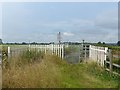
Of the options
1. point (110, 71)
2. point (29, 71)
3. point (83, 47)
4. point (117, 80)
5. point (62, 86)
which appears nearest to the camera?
point (62, 86)

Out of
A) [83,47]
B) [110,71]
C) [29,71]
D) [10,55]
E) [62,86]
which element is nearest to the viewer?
[62,86]

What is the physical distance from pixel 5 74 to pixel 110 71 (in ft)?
17.7

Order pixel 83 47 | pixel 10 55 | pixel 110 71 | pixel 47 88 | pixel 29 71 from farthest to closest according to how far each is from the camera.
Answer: pixel 83 47, pixel 10 55, pixel 110 71, pixel 29 71, pixel 47 88

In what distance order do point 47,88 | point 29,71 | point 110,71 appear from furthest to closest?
1. point 110,71
2. point 29,71
3. point 47,88

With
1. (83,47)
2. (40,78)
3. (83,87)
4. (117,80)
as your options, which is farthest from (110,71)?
(83,47)

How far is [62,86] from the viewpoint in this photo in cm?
955

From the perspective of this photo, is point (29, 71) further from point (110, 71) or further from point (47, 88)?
point (110, 71)

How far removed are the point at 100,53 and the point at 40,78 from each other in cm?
856

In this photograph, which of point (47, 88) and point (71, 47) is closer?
point (47, 88)

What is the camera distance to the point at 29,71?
1035 cm

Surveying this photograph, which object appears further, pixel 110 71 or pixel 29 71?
pixel 110 71

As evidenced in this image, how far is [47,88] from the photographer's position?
29.0ft

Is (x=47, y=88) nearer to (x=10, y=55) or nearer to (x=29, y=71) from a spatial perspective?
(x=29, y=71)

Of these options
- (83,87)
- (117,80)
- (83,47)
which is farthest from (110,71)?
(83,47)
